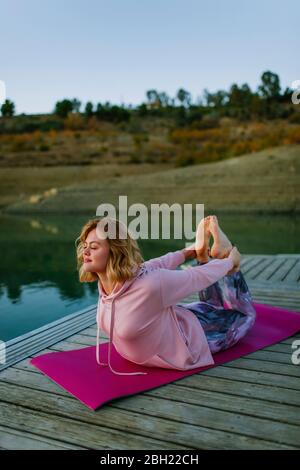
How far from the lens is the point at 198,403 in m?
2.13

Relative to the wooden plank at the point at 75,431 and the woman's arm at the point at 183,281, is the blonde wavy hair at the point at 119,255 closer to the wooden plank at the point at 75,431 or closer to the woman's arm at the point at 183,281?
the woman's arm at the point at 183,281

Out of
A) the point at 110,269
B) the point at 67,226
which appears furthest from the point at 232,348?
the point at 67,226

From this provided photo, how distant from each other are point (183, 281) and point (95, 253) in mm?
421

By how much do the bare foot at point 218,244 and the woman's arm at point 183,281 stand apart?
0.20 meters

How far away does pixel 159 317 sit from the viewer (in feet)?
7.58

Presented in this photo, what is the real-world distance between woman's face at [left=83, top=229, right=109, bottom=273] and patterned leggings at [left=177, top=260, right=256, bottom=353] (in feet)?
2.16

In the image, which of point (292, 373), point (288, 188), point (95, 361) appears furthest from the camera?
point (288, 188)

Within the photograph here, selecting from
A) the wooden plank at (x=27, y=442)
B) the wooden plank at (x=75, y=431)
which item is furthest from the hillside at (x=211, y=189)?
the wooden plank at (x=27, y=442)

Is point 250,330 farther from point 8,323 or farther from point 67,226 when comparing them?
point 67,226

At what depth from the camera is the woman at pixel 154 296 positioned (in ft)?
7.32

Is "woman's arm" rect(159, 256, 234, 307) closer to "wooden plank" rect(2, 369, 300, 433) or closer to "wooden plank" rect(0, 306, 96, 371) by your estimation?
"wooden plank" rect(2, 369, 300, 433)

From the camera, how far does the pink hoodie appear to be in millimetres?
2230

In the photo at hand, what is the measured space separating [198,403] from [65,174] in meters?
26.6

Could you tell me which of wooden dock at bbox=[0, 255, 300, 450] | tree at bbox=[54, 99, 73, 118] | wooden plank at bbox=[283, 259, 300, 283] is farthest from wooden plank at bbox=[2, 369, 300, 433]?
tree at bbox=[54, 99, 73, 118]
